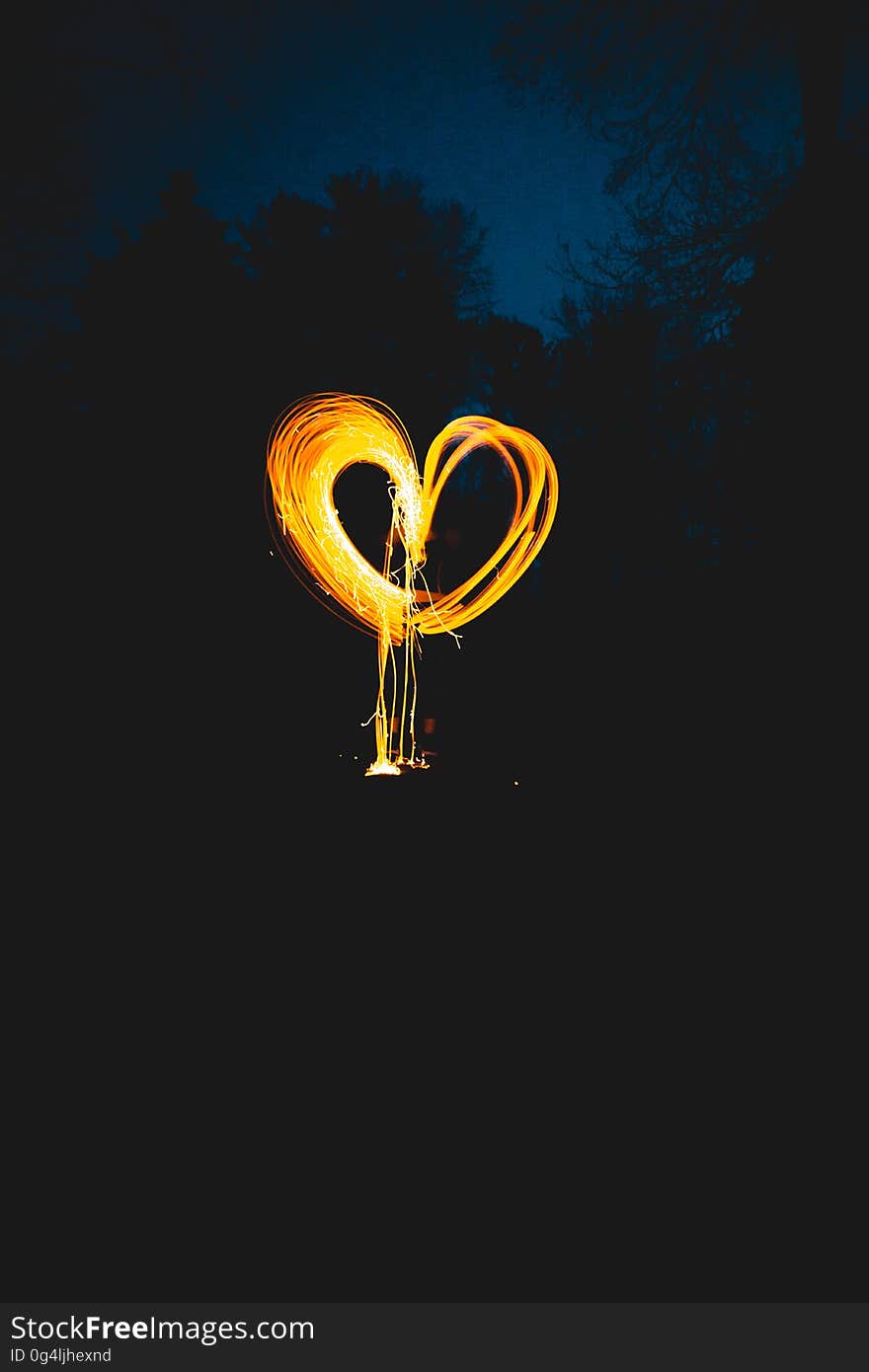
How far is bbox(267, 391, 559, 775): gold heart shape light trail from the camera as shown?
491 centimetres

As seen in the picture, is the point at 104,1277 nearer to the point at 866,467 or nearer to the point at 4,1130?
the point at 4,1130

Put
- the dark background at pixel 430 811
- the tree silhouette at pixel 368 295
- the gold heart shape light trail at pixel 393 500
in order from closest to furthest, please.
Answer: the dark background at pixel 430 811
the gold heart shape light trail at pixel 393 500
the tree silhouette at pixel 368 295

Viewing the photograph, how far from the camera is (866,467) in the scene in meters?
5.42

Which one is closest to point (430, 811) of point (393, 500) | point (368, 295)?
point (393, 500)

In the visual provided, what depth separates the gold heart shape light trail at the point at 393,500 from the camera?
4914 millimetres

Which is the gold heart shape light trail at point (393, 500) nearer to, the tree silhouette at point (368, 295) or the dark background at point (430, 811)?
the dark background at point (430, 811)

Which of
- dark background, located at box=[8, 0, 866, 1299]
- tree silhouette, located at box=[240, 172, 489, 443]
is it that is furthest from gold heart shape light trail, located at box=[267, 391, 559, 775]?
tree silhouette, located at box=[240, 172, 489, 443]

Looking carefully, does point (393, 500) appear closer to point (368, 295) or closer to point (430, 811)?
point (430, 811)

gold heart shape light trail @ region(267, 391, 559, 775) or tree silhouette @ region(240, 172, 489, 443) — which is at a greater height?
tree silhouette @ region(240, 172, 489, 443)

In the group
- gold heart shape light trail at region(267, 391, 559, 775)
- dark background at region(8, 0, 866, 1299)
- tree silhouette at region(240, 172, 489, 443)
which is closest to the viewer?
dark background at region(8, 0, 866, 1299)

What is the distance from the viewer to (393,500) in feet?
16.9

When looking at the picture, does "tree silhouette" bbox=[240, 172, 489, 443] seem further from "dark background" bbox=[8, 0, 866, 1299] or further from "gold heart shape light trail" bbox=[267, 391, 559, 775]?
"gold heart shape light trail" bbox=[267, 391, 559, 775]

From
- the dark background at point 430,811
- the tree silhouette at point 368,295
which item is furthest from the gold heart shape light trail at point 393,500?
the tree silhouette at point 368,295

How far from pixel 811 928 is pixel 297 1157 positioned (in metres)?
2.27
